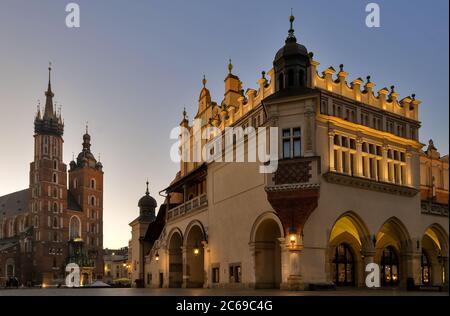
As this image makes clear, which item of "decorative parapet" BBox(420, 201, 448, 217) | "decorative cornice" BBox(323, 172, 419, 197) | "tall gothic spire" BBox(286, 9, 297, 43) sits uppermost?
"tall gothic spire" BBox(286, 9, 297, 43)

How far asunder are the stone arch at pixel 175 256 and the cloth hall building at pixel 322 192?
844cm

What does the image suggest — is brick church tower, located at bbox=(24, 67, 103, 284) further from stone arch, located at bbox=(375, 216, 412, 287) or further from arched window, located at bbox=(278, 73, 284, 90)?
arched window, located at bbox=(278, 73, 284, 90)

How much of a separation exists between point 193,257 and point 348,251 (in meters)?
16.6

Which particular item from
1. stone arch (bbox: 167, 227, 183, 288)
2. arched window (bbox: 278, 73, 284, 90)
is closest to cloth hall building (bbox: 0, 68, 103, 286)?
stone arch (bbox: 167, 227, 183, 288)

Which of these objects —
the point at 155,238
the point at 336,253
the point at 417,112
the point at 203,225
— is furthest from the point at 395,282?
the point at 155,238

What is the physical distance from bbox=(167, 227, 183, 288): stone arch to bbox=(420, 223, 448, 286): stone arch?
72.8ft

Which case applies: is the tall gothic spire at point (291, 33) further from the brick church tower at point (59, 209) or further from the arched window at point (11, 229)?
the arched window at point (11, 229)

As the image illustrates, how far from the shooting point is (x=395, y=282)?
41.9 m

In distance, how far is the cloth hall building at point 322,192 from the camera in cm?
3428

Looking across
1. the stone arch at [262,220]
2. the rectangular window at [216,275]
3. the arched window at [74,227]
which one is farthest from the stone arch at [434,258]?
the arched window at [74,227]

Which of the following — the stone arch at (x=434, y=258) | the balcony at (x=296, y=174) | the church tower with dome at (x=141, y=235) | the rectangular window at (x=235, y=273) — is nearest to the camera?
the balcony at (x=296, y=174)

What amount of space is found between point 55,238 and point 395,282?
115 meters

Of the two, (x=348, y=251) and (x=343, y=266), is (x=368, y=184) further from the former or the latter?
(x=343, y=266)

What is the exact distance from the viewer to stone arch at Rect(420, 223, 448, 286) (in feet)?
142
